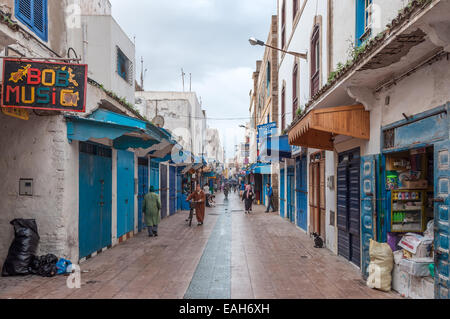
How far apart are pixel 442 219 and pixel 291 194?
1214 centimetres

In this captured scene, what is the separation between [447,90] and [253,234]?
30.0 ft

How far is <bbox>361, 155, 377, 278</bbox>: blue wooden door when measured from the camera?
6562mm

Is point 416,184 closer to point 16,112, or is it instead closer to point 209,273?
point 209,273

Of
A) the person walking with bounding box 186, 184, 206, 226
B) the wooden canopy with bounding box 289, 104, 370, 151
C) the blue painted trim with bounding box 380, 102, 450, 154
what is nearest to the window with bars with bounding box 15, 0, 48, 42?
the wooden canopy with bounding box 289, 104, 370, 151

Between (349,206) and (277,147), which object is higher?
(277,147)

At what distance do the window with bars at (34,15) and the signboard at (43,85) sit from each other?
76cm

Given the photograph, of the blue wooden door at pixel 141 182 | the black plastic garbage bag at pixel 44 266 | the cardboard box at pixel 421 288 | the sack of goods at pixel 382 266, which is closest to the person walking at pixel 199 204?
the blue wooden door at pixel 141 182

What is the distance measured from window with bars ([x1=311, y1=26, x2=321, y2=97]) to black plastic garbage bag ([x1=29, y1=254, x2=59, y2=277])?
27.2 feet

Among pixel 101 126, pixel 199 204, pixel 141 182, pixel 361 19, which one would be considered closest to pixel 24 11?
pixel 101 126


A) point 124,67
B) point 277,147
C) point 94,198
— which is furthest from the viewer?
point 277,147

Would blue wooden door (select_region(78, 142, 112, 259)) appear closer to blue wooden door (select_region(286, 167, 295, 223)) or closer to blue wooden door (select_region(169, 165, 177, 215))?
blue wooden door (select_region(286, 167, 295, 223))

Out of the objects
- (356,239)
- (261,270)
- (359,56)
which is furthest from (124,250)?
(359,56)

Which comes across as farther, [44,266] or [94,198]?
[94,198]

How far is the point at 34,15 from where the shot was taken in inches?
267
